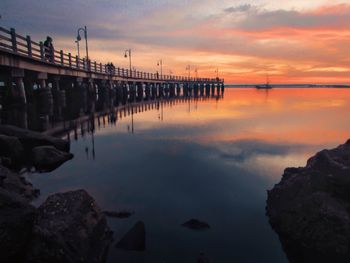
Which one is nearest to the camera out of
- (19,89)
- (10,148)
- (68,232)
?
(68,232)

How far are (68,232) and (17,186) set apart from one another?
12.4ft

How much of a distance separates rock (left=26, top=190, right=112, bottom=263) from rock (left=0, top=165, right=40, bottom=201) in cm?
270

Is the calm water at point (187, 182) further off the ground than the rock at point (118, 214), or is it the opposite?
the rock at point (118, 214)

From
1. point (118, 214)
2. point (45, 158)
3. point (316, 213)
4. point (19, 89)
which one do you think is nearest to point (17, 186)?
point (118, 214)

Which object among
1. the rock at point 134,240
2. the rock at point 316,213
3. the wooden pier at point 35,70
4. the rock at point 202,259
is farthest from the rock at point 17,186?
the wooden pier at point 35,70

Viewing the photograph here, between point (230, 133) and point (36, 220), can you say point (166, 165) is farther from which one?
point (230, 133)

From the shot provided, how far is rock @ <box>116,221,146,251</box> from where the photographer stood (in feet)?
19.0

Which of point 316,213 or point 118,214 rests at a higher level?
point 316,213

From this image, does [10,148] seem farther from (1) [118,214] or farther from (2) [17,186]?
(1) [118,214]

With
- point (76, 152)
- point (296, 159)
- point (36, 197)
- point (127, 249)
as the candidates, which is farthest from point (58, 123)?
point (127, 249)

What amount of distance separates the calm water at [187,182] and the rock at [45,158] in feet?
1.15

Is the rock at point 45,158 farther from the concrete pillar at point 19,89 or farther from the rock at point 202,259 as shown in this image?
the concrete pillar at point 19,89

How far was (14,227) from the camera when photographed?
15.2 ft

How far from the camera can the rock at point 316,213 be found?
219 inches
